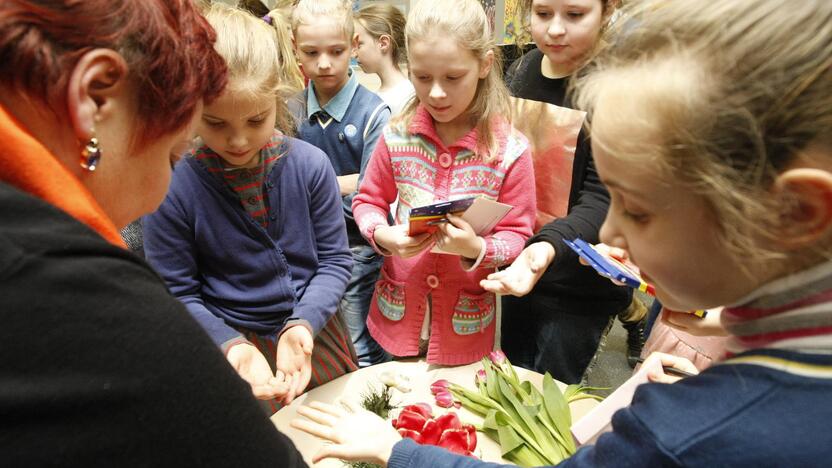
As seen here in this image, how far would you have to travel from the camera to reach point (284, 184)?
1.43 meters

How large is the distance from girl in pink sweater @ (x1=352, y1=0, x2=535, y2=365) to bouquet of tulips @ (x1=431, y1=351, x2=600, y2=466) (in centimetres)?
21

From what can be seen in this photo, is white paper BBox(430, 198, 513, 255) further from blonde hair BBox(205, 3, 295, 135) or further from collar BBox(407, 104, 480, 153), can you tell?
blonde hair BBox(205, 3, 295, 135)

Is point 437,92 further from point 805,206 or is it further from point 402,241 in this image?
point 805,206

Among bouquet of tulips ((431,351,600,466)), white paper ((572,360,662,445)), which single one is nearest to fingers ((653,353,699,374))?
white paper ((572,360,662,445))

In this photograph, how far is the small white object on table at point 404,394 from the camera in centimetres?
119

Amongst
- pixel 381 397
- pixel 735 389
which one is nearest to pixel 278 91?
pixel 381 397

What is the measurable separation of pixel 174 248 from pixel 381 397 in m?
0.61

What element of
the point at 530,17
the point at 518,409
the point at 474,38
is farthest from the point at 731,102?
the point at 530,17

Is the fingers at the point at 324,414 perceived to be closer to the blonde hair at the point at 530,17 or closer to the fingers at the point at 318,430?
the fingers at the point at 318,430

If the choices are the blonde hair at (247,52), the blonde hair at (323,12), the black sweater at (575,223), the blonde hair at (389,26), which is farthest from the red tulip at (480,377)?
the blonde hair at (389,26)

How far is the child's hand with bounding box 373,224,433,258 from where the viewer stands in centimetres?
154

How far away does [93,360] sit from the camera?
19.4 inches

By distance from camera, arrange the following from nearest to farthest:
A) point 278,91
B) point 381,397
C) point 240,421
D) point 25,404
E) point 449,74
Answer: point 25,404
point 240,421
point 381,397
point 278,91
point 449,74

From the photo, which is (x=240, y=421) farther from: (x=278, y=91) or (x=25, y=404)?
(x=278, y=91)
